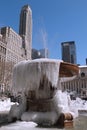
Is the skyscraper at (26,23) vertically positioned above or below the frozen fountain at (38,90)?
above

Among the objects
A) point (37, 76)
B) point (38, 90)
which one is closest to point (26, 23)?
point (38, 90)

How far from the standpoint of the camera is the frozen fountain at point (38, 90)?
36.0 feet

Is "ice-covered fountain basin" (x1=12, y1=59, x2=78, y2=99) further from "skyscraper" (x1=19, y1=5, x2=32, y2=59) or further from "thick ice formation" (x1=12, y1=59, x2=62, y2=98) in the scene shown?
"skyscraper" (x1=19, y1=5, x2=32, y2=59)

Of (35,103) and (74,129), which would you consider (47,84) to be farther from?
(74,129)

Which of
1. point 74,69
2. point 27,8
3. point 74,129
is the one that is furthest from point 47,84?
point 27,8

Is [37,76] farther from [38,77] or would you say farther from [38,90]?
[38,90]

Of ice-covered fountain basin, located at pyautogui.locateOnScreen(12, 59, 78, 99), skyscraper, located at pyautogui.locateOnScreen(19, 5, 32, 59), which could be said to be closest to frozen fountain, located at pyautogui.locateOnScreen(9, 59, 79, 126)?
ice-covered fountain basin, located at pyautogui.locateOnScreen(12, 59, 78, 99)

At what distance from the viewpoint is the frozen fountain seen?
10984 millimetres

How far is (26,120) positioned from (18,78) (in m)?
2.28

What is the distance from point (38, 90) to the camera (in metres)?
11.8

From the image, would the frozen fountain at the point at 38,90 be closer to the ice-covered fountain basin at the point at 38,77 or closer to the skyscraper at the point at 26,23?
the ice-covered fountain basin at the point at 38,77

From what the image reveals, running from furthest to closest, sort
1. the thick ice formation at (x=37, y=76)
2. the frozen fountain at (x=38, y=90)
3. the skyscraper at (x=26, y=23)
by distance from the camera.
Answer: the skyscraper at (x=26, y=23), the thick ice formation at (x=37, y=76), the frozen fountain at (x=38, y=90)

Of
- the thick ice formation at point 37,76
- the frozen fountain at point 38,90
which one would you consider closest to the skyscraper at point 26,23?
the frozen fountain at point 38,90

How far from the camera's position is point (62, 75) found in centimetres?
1373
